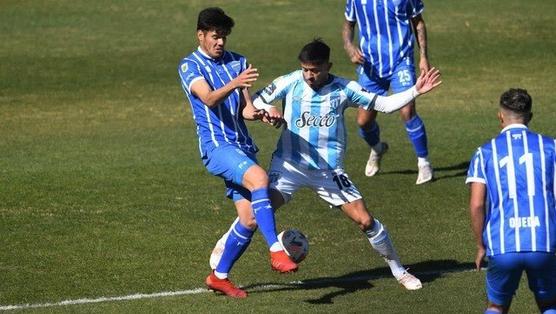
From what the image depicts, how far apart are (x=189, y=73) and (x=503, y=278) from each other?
3686 millimetres

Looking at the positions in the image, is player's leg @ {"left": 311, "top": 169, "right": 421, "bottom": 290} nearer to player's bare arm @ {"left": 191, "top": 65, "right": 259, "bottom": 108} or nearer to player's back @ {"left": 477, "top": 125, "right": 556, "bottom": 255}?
player's bare arm @ {"left": 191, "top": 65, "right": 259, "bottom": 108}

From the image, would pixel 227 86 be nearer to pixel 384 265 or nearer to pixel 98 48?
pixel 384 265

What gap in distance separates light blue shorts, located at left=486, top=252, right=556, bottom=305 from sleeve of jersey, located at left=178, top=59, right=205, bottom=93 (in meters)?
3.48

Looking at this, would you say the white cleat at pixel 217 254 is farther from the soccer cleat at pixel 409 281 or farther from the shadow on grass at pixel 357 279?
the soccer cleat at pixel 409 281

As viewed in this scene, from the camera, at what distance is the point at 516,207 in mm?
8539

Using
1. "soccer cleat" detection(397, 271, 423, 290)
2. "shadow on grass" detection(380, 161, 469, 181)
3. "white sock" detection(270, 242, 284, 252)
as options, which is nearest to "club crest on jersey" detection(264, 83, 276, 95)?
"white sock" detection(270, 242, 284, 252)

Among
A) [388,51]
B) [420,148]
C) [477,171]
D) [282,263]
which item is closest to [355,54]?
[388,51]

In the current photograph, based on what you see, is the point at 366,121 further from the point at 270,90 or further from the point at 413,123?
the point at 270,90

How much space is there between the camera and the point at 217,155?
1104 centimetres

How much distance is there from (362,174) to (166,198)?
289 centimetres

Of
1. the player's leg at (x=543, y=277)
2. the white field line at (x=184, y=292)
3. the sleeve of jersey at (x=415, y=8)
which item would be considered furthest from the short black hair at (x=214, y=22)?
the sleeve of jersey at (x=415, y=8)

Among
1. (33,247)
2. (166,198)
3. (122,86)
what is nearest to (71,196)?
(166,198)

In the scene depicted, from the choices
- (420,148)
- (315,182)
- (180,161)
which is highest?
(315,182)

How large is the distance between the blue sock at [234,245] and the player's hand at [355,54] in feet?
18.6
